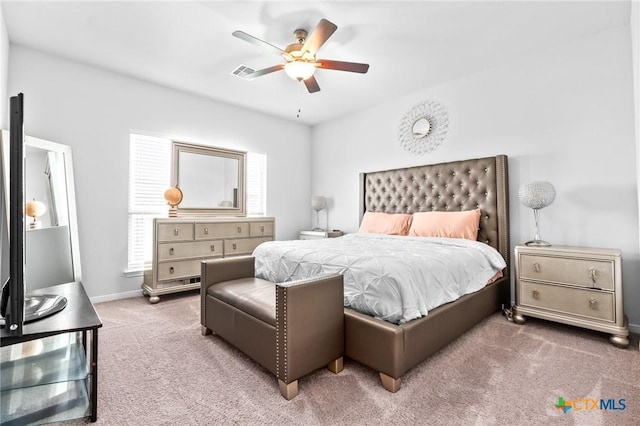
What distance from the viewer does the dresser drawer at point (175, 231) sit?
346 cm

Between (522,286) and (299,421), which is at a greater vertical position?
(522,286)

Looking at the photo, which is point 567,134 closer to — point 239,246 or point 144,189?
point 239,246

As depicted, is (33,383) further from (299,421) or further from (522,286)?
(522,286)

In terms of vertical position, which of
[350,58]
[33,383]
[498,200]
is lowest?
[33,383]

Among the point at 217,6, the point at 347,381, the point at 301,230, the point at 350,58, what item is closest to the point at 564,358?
the point at 347,381

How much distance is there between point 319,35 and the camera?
2260mm

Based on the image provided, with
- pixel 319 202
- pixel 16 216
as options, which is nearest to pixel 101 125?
pixel 16 216

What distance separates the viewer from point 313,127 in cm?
574

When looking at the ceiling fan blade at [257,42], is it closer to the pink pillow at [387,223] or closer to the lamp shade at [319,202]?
the pink pillow at [387,223]

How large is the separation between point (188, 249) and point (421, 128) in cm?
340

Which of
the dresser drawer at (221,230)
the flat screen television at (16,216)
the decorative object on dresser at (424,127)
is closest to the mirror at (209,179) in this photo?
the dresser drawer at (221,230)

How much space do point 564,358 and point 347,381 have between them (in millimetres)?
1609

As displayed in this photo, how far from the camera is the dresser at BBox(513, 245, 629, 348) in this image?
2316 mm

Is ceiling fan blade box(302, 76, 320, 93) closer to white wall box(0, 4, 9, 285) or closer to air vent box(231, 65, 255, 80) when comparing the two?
air vent box(231, 65, 255, 80)
